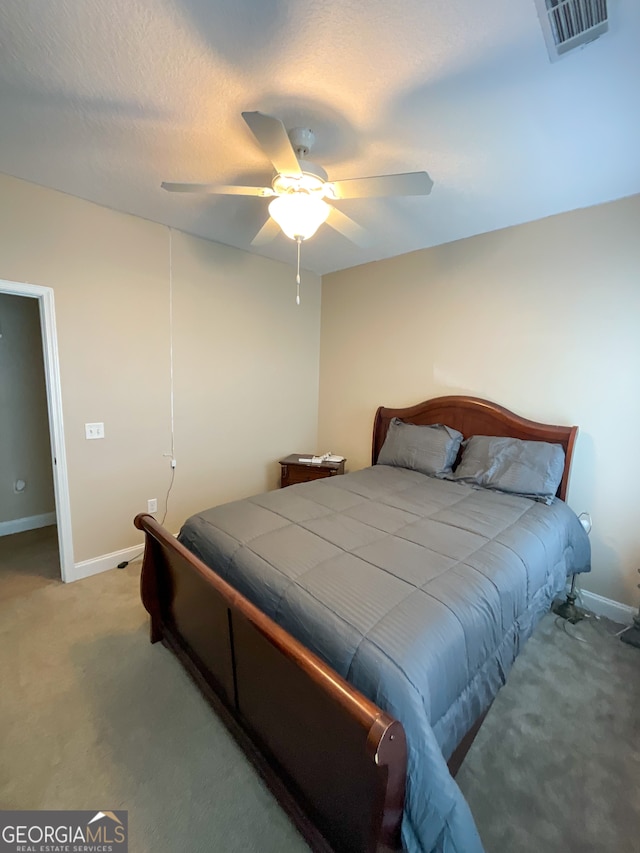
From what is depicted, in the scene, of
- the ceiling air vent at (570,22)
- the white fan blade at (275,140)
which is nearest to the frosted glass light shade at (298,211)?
the white fan blade at (275,140)

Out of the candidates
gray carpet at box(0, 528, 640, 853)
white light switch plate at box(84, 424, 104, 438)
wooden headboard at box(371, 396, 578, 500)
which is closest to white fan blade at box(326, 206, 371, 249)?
wooden headboard at box(371, 396, 578, 500)

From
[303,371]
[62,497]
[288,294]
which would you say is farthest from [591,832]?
[288,294]

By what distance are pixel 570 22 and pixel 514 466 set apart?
211 cm

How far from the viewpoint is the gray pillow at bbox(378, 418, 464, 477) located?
113 inches

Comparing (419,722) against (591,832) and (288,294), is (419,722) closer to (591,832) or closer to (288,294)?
(591,832)

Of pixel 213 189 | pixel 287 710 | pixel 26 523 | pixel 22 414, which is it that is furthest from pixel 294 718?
pixel 22 414

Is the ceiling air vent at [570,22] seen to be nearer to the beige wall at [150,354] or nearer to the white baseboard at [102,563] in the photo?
the beige wall at [150,354]

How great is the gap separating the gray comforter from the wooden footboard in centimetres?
10

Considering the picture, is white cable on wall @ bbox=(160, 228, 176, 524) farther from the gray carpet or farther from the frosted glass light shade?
the frosted glass light shade

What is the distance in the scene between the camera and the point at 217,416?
3420 mm

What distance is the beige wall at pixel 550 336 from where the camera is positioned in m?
2.37

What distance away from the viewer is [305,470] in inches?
139

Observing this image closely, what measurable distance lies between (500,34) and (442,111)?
1.20 ft

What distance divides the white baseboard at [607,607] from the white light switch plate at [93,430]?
363cm
